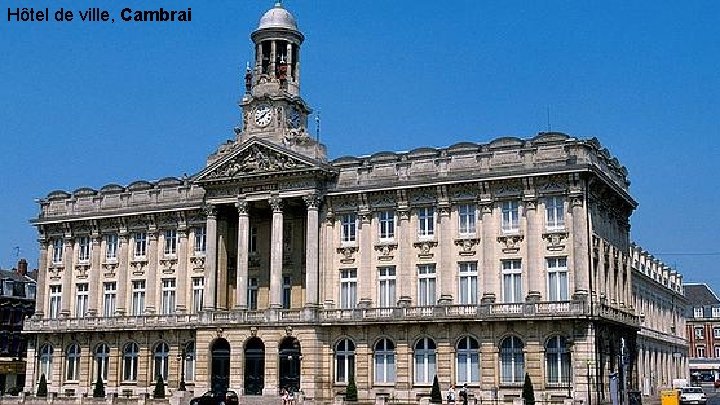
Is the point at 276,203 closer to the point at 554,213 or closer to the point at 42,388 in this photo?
the point at 554,213

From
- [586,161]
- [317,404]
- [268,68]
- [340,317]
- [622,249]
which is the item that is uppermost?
[268,68]

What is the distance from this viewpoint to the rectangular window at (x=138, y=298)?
7581cm

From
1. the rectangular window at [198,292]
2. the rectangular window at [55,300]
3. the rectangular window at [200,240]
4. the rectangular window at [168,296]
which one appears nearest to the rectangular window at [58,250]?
the rectangular window at [55,300]

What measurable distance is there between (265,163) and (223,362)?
48.0 ft

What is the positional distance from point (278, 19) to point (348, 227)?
18.1m

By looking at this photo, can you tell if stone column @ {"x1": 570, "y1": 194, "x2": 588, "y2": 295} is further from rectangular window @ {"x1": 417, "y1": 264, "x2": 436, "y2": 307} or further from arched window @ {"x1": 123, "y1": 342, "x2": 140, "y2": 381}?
arched window @ {"x1": 123, "y1": 342, "x2": 140, "y2": 381}

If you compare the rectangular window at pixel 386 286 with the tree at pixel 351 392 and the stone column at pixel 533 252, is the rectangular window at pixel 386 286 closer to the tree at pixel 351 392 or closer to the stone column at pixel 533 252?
the tree at pixel 351 392

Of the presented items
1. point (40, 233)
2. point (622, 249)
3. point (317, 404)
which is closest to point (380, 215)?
point (317, 404)

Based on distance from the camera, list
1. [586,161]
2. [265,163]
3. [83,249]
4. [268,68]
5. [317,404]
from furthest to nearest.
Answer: [83,249], [268,68], [265,163], [317,404], [586,161]

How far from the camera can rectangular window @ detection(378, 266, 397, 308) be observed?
6562 cm

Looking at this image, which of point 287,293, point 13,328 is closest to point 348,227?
point 287,293

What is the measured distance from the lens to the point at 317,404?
6369 cm

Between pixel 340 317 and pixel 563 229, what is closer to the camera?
pixel 563 229

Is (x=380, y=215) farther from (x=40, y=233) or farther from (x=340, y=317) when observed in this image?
(x=40, y=233)
